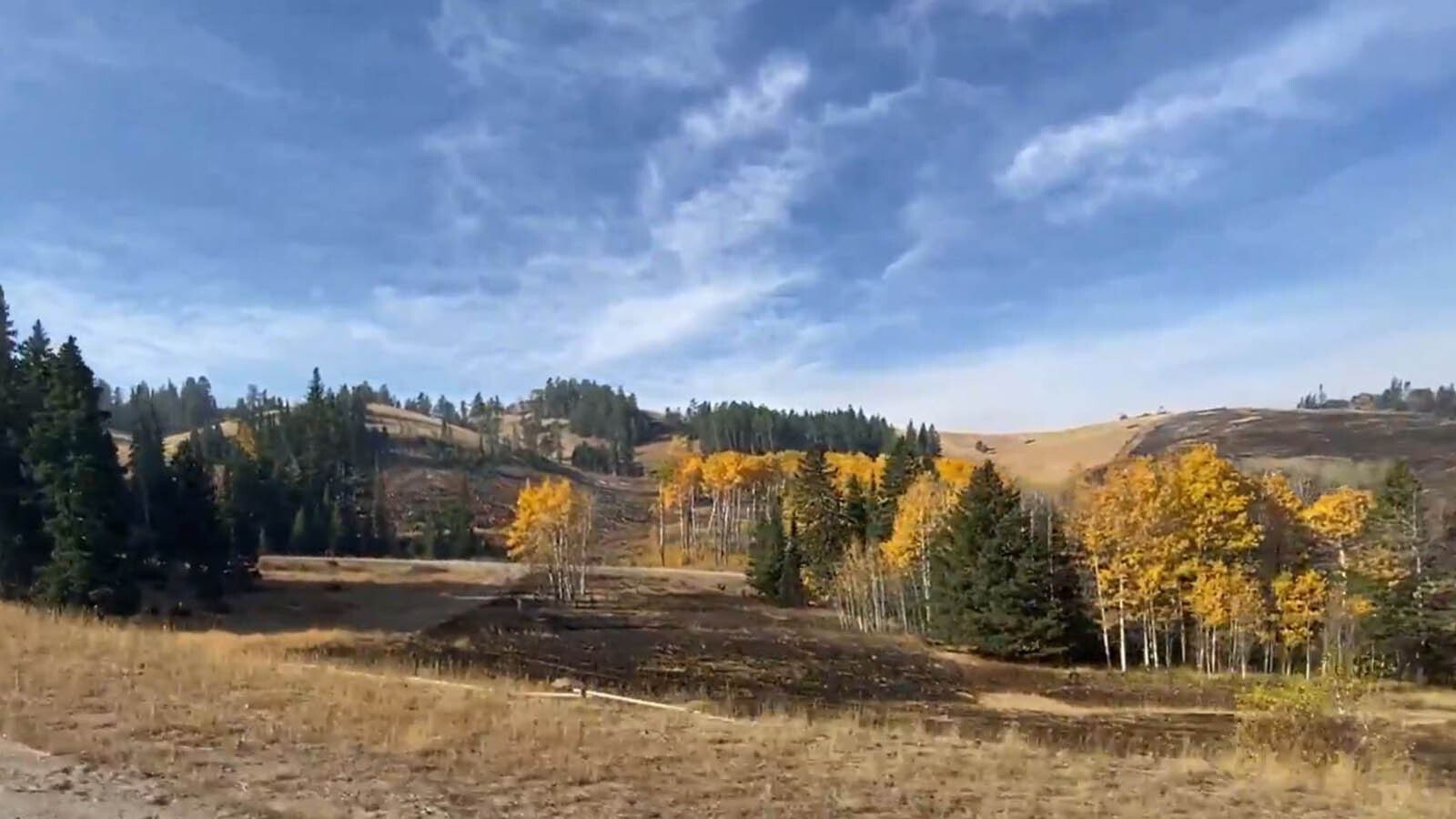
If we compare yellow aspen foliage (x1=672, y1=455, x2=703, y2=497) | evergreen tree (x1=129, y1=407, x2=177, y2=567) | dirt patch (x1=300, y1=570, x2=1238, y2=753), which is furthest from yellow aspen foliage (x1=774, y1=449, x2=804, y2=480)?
evergreen tree (x1=129, y1=407, x2=177, y2=567)

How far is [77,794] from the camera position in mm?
10742

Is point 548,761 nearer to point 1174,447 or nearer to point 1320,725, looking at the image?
point 1320,725

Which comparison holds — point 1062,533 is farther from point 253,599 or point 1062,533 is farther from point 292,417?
point 292,417

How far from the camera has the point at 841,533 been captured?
3671 inches

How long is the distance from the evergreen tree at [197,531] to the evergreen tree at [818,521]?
47.8 meters

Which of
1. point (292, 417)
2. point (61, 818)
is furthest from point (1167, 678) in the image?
point (292, 417)

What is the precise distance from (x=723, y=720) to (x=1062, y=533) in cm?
4821

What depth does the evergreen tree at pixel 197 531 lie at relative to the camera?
66.7 metres

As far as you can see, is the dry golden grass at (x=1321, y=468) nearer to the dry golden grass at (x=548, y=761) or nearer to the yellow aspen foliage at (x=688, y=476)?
the yellow aspen foliage at (x=688, y=476)

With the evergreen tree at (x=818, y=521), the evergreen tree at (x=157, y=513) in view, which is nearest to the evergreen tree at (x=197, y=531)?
the evergreen tree at (x=157, y=513)

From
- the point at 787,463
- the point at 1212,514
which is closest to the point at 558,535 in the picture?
the point at 787,463

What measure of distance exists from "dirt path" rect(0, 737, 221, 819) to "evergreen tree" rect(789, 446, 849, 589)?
8061 cm

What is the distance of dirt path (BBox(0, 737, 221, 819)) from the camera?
10.1 metres

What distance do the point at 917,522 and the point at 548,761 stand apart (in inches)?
2486
